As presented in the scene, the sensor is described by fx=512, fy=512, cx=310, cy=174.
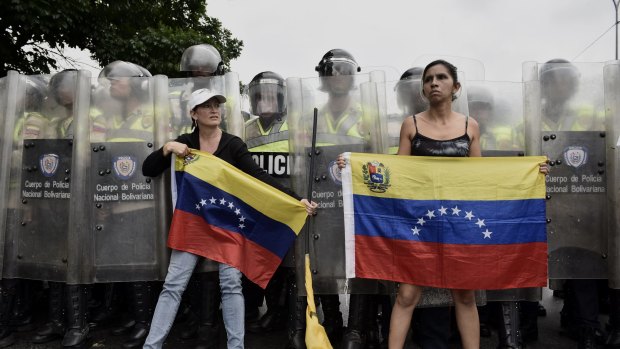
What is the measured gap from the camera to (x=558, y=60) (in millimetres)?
4023

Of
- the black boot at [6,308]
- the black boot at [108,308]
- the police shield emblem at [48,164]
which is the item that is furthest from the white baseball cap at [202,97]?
the black boot at [6,308]

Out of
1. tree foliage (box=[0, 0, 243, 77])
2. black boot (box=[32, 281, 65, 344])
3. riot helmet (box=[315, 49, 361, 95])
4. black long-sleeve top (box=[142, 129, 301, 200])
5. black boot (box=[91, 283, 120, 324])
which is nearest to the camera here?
black long-sleeve top (box=[142, 129, 301, 200])

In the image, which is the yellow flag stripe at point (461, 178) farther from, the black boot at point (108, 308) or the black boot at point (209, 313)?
the black boot at point (108, 308)

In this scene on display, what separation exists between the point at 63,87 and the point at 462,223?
3.32m

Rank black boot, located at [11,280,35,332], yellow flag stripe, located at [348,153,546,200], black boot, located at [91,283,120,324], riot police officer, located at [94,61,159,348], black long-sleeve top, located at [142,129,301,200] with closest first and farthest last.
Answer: yellow flag stripe, located at [348,153,546,200]
black long-sleeve top, located at [142,129,301,200]
riot police officer, located at [94,61,159,348]
black boot, located at [11,280,35,332]
black boot, located at [91,283,120,324]

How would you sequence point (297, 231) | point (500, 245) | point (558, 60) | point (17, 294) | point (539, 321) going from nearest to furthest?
1. point (500, 245)
2. point (297, 231)
3. point (558, 60)
4. point (17, 294)
5. point (539, 321)

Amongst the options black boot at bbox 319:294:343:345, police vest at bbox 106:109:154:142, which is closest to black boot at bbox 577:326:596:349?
Result: black boot at bbox 319:294:343:345

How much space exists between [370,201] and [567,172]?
1.56 m

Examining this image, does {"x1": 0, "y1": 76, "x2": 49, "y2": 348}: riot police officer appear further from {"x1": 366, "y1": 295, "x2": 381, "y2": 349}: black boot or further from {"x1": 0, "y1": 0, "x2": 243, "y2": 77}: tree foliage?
{"x1": 0, "y1": 0, "x2": 243, "y2": 77}: tree foliage

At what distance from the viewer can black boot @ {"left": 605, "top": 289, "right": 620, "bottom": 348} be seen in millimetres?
3979

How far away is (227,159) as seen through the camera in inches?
151

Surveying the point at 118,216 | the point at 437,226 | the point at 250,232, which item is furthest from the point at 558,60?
the point at 118,216

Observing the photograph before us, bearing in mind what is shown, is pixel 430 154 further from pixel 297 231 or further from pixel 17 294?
pixel 17 294

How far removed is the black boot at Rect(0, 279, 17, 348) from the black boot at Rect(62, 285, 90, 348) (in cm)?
63
